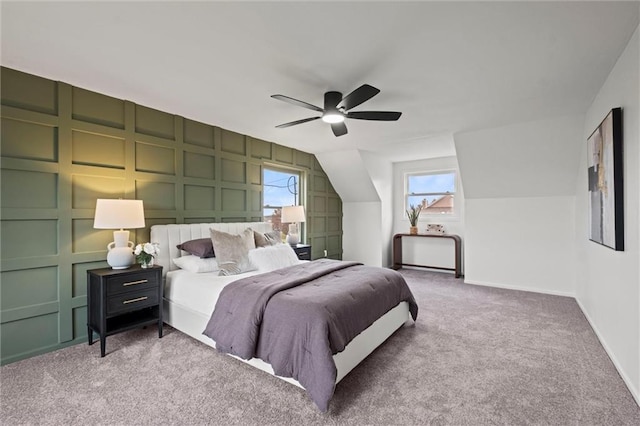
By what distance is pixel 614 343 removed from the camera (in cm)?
254

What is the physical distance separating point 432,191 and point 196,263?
16.7ft

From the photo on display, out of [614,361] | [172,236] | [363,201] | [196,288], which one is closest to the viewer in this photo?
[614,361]

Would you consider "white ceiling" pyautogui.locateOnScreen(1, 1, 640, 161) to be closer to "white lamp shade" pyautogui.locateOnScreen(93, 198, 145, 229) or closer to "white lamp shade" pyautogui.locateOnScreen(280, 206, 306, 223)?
"white lamp shade" pyautogui.locateOnScreen(93, 198, 145, 229)

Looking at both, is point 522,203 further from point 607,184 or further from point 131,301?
point 131,301

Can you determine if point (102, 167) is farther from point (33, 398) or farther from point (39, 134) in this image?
point (33, 398)

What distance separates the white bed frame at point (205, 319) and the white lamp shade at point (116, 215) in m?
0.55

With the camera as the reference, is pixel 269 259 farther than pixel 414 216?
No

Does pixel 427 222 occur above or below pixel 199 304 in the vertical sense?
above

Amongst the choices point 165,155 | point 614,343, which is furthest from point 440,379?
point 165,155

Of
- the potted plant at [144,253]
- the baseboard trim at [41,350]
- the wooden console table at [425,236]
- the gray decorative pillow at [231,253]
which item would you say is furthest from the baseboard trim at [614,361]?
the baseboard trim at [41,350]

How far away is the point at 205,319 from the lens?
2.76m

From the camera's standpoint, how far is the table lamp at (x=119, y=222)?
271 centimetres

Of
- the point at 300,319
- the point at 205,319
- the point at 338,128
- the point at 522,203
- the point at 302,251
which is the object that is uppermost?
the point at 338,128

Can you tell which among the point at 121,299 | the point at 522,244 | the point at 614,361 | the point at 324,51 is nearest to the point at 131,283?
the point at 121,299
